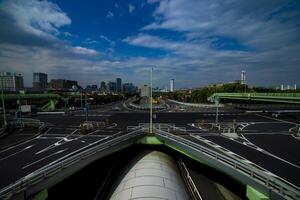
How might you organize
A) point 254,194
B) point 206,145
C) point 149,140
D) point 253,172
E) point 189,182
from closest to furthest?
point 254,194 → point 253,172 → point 189,182 → point 149,140 → point 206,145

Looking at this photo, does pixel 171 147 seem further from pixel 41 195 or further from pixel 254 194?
pixel 41 195

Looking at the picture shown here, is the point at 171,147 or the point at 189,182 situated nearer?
the point at 189,182

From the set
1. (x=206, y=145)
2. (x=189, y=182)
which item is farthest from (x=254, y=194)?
(x=206, y=145)

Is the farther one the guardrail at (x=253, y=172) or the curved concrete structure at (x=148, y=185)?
the curved concrete structure at (x=148, y=185)

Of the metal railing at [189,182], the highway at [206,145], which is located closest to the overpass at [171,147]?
the highway at [206,145]

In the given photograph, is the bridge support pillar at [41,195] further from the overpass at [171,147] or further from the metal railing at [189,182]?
the metal railing at [189,182]

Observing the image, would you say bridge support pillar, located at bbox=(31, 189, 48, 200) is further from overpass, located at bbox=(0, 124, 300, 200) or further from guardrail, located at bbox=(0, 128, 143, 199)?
guardrail, located at bbox=(0, 128, 143, 199)

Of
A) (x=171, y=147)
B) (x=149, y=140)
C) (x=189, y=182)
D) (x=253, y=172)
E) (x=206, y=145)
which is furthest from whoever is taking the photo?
(x=206, y=145)
